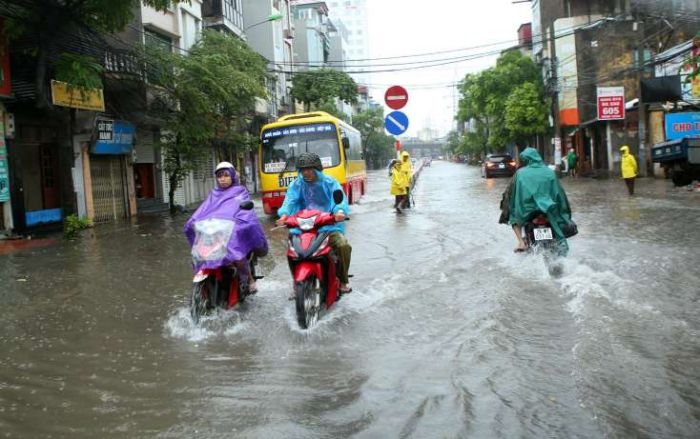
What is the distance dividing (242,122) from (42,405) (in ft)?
73.7

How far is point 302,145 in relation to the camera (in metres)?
17.0

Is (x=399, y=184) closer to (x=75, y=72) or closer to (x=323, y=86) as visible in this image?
(x=75, y=72)

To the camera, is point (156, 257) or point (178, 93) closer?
point (156, 257)

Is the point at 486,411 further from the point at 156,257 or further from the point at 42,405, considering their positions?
the point at 156,257

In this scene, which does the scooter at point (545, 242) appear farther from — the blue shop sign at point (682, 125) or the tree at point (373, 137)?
the tree at point (373, 137)

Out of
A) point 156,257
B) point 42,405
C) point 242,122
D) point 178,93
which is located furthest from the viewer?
point 242,122

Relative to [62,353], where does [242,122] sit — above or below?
above

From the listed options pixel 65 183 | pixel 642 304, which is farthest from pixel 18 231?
pixel 642 304

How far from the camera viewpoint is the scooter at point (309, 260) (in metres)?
5.32

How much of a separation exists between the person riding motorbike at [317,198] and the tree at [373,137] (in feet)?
197

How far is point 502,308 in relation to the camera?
235 inches

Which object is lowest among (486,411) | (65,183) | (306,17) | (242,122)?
(486,411)

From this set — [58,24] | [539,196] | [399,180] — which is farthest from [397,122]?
[58,24]

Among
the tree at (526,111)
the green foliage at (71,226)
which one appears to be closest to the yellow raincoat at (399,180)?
the green foliage at (71,226)
